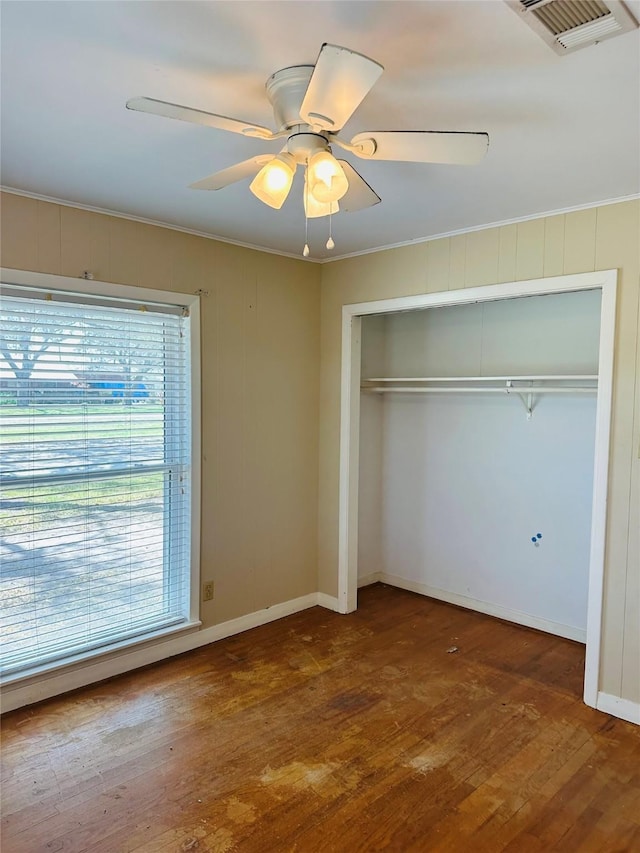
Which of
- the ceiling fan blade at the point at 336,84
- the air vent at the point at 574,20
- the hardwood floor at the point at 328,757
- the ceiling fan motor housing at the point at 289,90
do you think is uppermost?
the air vent at the point at 574,20

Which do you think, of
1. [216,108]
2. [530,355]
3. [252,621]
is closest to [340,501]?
[252,621]

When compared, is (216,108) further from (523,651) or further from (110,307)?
(523,651)

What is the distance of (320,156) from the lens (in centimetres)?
160

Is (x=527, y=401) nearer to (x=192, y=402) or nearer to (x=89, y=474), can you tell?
(x=192, y=402)

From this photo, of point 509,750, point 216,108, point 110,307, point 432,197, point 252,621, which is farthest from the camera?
point 252,621

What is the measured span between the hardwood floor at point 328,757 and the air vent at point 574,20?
Answer: 2520 millimetres

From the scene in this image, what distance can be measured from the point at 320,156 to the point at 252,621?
3.04 m

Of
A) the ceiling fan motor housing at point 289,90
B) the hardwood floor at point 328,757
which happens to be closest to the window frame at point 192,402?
the hardwood floor at point 328,757

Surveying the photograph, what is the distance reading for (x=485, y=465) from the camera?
407cm

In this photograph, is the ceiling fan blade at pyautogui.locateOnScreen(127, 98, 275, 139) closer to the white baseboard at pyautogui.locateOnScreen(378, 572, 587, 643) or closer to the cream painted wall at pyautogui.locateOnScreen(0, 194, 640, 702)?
the cream painted wall at pyautogui.locateOnScreen(0, 194, 640, 702)

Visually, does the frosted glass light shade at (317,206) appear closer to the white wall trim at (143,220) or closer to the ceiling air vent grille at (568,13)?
the ceiling air vent grille at (568,13)

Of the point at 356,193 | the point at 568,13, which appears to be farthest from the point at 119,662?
the point at 568,13

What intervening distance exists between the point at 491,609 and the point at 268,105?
138 inches

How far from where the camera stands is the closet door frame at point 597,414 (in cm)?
277
